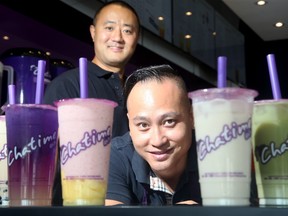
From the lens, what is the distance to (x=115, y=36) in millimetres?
1982

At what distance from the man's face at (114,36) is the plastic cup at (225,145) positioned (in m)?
1.31

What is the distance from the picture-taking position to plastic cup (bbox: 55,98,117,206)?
0.72 metres

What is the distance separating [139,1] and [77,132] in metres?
2.38

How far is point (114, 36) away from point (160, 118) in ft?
3.83

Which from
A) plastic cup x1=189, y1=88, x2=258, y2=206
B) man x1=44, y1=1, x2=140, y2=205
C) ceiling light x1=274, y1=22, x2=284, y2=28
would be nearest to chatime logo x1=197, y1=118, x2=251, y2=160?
plastic cup x1=189, y1=88, x2=258, y2=206

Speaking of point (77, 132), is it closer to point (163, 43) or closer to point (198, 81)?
point (163, 43)

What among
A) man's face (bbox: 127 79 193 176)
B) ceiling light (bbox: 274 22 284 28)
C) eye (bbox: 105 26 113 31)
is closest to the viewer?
man's face (bbox: 127 79 193 176)

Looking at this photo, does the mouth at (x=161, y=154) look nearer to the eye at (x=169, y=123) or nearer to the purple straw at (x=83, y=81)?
the eye at (x=169, y=123)

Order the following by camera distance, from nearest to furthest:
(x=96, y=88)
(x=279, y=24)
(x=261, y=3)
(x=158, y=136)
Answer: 1. (x=158, y=136)
2. (x=96, y=88)
3. (x=261, y=3)
4. (x=279, y=24)

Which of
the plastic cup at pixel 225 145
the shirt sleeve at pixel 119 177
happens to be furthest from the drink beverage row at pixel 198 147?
the shirt sleeve at pixel 119 177

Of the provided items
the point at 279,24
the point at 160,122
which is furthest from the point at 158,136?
the point at 279,24

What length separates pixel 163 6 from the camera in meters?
3.38

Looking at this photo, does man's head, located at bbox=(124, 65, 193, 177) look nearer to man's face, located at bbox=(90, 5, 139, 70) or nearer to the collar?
the collar

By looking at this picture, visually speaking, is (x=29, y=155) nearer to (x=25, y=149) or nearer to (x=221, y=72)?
(x=25, y=149)
